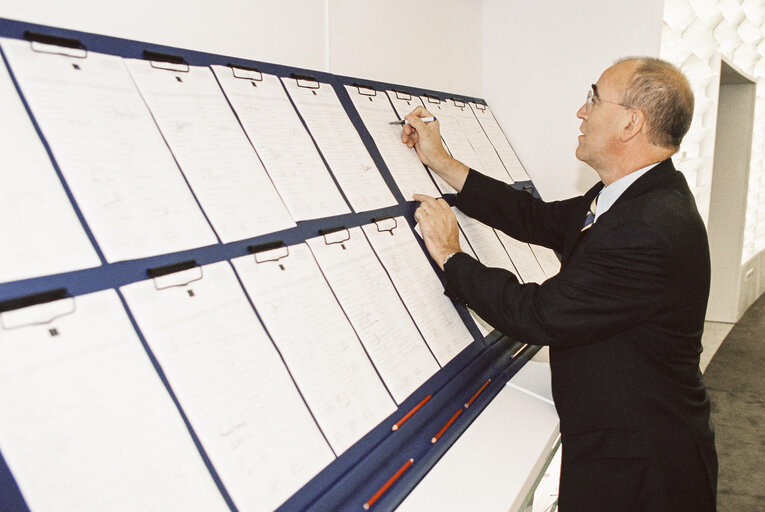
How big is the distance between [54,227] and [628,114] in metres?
1.34

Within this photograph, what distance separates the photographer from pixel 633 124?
4.17 ft

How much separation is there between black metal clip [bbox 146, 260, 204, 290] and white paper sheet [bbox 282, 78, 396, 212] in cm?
50

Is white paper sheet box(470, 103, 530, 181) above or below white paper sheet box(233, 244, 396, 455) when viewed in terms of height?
above

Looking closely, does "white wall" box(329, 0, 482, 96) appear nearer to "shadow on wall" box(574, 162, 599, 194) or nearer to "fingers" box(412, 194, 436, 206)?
"fingers" box(412, 194, 436, 206)

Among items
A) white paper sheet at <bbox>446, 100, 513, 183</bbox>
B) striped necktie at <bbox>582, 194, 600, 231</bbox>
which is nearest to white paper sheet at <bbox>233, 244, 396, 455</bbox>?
striped necktie at <bbox>582, 194, 600, 231</bbox>

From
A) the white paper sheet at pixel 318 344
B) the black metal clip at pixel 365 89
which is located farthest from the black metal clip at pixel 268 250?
the black metal clip at pixel 365 89

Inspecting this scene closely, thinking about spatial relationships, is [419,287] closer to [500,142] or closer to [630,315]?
[630,315]

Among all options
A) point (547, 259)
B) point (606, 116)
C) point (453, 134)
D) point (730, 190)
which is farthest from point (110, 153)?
point (730, 190)

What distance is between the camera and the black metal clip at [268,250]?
0.93 meters

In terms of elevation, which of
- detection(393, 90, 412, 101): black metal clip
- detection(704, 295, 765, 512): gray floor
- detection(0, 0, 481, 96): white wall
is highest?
detection(0, 0, 481, 96): white wall

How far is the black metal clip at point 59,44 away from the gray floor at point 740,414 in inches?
116

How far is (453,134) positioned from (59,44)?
1.36 m

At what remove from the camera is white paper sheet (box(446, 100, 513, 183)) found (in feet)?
6.61

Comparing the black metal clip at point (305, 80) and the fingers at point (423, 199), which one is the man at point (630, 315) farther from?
the black metal clip at point (305, 80)
